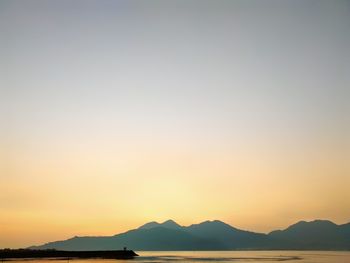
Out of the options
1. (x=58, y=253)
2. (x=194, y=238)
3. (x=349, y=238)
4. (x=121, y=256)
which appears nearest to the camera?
(x=58, y=253)

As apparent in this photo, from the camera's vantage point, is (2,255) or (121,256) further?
(121,256)

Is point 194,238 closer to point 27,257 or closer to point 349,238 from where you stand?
point 349,238

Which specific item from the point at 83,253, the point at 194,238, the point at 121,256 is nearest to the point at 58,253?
the point at 83,253

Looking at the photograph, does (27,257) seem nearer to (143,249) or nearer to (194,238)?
(143,249)

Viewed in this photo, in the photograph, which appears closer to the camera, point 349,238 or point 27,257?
point 27,257

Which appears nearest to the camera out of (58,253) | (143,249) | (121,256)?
(58,253)

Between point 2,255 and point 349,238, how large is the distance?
61.6 meters

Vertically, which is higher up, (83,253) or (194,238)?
(194,238)

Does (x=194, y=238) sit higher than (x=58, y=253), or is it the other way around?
(x=194, y=238)

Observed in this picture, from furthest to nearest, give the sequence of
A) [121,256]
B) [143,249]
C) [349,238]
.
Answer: [143,249], [349,238], [121,256]

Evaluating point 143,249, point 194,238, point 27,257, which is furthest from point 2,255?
point 194,238

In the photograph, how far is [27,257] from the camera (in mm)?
31453

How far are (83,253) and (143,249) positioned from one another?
2092 inches

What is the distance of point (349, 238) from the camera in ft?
251
